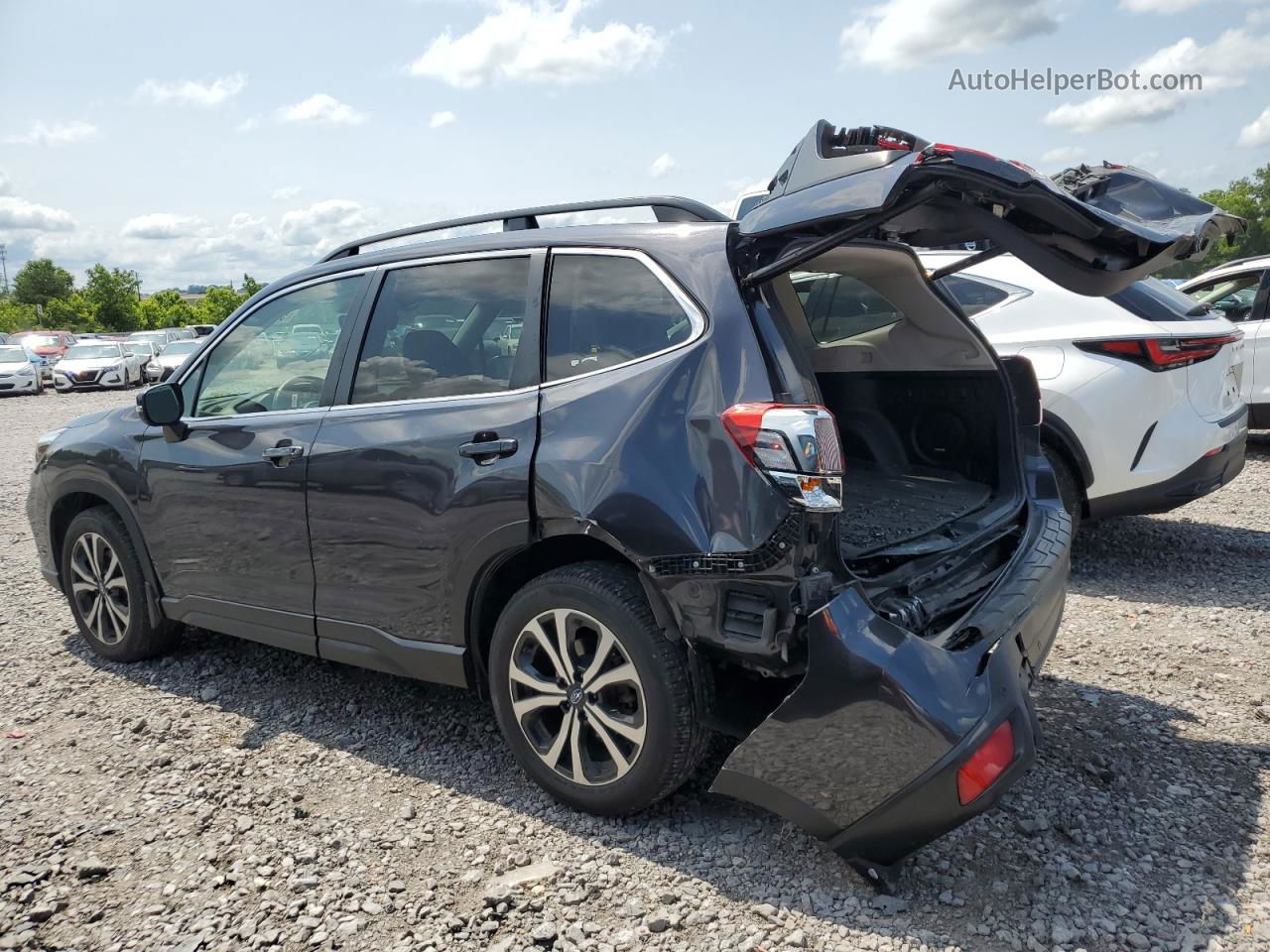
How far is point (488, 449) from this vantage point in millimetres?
3084

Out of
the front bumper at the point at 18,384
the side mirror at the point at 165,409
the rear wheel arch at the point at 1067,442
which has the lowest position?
the front bumper at the point at 18,384

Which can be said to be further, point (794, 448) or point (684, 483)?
point (684, 483)

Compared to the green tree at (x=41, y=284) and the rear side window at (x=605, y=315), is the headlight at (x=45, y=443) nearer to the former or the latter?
the rear side window at (x=605, y=315)

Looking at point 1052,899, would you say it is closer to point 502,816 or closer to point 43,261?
point 502,816

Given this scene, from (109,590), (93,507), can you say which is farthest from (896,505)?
(93,507)

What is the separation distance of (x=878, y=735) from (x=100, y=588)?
381 centimetres

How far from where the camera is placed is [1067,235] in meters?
2.55

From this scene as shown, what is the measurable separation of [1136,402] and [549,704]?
372 cm

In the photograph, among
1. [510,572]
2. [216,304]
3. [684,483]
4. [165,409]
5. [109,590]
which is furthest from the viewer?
[216,304]

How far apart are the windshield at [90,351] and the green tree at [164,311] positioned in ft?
159

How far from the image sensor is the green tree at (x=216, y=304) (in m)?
76.2

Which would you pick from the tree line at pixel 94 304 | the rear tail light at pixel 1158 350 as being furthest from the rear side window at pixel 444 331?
the tree line at pixel 94 304

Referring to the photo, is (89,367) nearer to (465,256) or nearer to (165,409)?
(165,409)

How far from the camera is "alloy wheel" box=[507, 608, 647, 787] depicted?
291 centimetres
